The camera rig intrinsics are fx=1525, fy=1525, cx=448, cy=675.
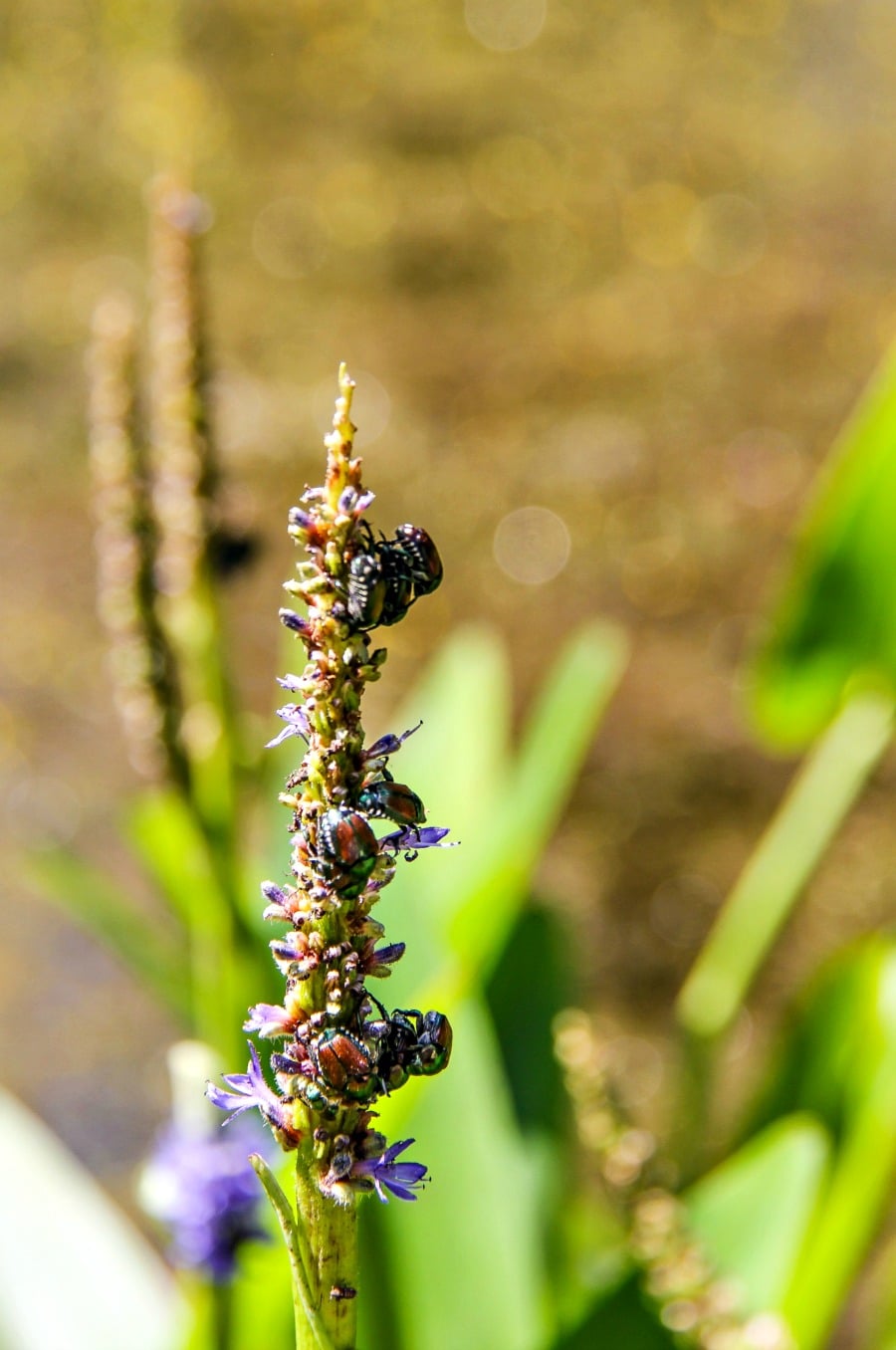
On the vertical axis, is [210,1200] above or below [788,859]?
below

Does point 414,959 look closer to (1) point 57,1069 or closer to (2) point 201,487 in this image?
(2) point 201,487

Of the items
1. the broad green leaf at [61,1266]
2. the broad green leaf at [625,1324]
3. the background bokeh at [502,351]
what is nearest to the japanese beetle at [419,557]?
the broad green leaf at [625,1324]

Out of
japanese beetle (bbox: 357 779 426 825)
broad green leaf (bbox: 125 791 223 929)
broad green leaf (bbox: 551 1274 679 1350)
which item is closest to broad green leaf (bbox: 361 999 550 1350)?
broad green leaf (bbox: 551 1274 679 1350)

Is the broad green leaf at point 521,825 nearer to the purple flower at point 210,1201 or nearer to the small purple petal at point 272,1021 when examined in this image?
the purple flower at point 210,1201

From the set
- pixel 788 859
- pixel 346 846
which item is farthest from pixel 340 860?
pixel 788 859

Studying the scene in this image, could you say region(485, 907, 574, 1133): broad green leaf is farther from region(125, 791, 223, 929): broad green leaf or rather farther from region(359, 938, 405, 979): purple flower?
region(359, 938, 405, 979): purple flower

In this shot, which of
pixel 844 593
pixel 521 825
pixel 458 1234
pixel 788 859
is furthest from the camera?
pixel 788 859

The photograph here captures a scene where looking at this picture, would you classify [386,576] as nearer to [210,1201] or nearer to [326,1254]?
[326,1254]

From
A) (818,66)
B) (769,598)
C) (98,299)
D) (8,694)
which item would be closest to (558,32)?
(818,66)
